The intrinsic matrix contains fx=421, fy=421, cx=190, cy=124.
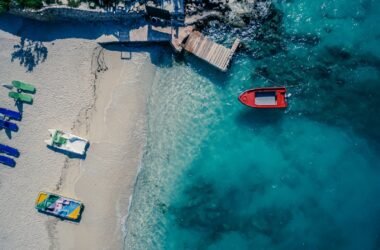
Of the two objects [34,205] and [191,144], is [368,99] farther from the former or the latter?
[34,205]

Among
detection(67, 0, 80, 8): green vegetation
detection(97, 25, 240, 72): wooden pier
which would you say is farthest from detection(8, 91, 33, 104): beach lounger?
detection(97, 25, 240, 72): wooden pier

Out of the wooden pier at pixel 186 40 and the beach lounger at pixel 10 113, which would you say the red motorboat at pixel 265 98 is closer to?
the wooden pier at pixel 186 40

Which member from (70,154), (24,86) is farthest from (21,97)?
(70,154)

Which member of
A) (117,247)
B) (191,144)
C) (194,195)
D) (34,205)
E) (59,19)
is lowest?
(117,247)

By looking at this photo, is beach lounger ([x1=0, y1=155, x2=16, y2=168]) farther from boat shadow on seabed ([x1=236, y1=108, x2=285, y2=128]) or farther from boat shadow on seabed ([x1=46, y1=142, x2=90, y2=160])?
boat shadow on seabed ([x1=236, y1=108, x2=285, y2=128])

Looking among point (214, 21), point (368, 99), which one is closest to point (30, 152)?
point (214, 21)

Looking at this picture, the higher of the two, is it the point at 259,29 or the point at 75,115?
the point at 259,29
